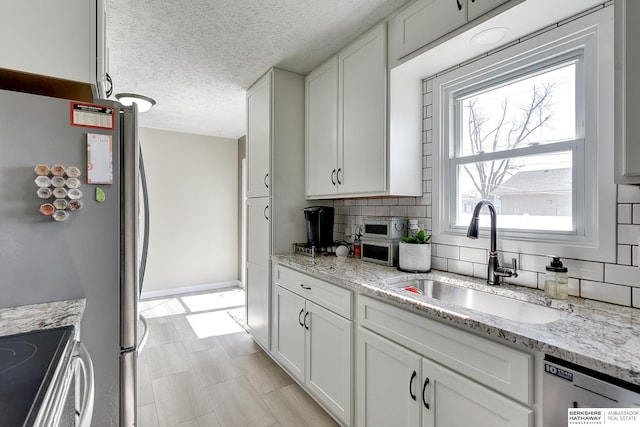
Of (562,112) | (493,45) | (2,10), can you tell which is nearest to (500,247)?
(562,112)

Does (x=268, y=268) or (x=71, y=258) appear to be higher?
(x=71, y=258)

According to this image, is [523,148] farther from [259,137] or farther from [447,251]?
[259,137]

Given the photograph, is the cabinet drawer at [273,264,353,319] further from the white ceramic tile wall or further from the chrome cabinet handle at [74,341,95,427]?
the chrome cabinet handle at [74,341,95,427]

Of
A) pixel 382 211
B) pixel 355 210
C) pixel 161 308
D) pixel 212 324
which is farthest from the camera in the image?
pixel 161 308

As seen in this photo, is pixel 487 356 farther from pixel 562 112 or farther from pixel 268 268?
pixel 268 268

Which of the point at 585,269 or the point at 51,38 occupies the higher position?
the point at 51,38

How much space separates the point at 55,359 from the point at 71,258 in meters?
0.62

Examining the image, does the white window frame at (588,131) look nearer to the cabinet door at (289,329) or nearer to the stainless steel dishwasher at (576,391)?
the stainless steel dishwasher at (576,391)

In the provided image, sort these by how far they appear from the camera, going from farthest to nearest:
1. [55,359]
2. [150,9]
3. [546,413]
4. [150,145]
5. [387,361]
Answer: [150,145] → [150,9] → [387,361] → [546,413] → [55,359]

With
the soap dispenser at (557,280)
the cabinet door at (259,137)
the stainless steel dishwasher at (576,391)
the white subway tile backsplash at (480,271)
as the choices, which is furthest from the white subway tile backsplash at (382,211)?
the stainless steel dishwasher at (576,391)

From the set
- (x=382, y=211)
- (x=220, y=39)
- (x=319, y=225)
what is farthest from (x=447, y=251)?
(x=220, y=39)

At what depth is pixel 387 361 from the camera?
145 cm

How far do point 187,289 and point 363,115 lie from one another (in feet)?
13.2

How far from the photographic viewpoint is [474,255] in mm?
1764
